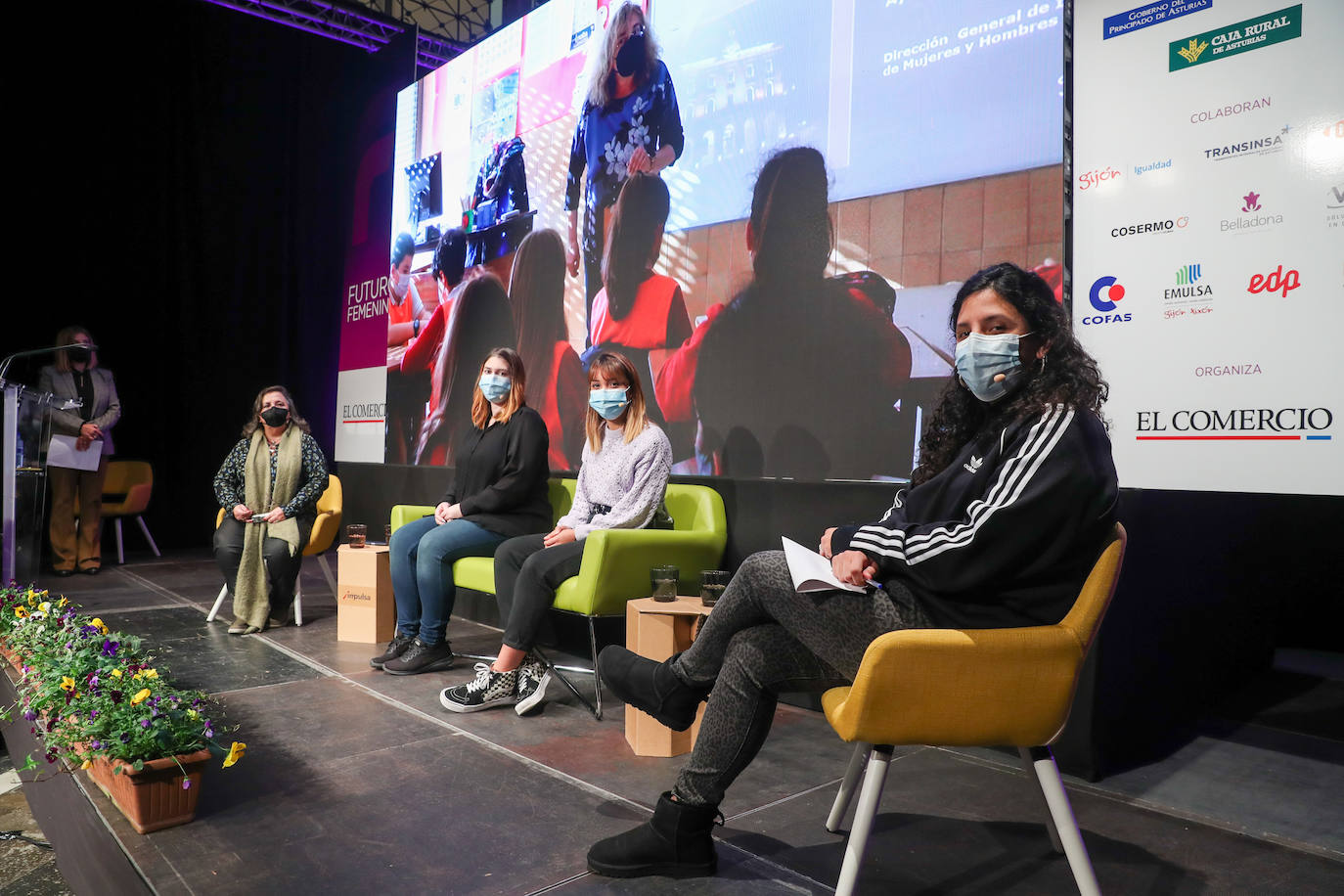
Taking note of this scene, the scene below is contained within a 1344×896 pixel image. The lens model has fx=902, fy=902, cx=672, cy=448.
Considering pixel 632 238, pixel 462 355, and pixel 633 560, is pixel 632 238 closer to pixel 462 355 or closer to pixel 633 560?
pixel 462 355

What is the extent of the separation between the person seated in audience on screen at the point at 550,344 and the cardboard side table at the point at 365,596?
0.93 metres

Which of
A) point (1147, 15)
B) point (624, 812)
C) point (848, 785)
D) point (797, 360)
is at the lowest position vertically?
point (624, 812)

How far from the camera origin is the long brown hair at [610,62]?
4.03 m

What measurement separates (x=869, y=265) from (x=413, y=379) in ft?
11.0

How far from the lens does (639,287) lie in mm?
3973

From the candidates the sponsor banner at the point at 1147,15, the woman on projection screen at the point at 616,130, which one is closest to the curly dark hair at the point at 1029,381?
the sponsor banner at the point at 1147,15

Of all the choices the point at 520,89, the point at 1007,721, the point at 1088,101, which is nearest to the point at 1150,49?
the point at 1088,101

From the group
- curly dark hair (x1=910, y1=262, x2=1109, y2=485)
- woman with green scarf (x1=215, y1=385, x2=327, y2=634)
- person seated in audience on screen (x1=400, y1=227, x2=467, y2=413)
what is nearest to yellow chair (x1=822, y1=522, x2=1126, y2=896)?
curly dark hair (x1=910, y1=262, x2=1109, y2=485)

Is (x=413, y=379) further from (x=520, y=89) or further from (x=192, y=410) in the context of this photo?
(x=192, y=410)

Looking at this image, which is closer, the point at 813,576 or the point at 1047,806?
the point at 813,576

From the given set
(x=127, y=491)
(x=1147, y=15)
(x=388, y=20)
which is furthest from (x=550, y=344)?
(x=127, y=491)

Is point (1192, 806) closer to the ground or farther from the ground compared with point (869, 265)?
closer to the ground

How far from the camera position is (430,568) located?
11.2ft

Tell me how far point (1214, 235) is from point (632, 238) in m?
Answer: 2.37
